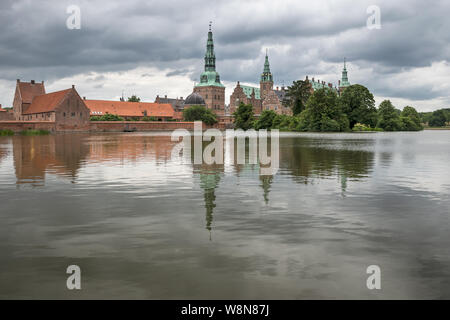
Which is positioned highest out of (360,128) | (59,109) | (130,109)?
(130,109)

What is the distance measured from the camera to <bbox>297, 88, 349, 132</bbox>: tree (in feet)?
301

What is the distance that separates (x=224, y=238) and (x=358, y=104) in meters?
99.1

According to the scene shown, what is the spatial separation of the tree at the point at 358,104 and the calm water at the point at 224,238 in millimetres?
89223

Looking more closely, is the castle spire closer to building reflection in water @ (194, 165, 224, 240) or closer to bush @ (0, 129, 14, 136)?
bush @ (0, 129, 14, 136)

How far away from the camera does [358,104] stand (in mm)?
99750

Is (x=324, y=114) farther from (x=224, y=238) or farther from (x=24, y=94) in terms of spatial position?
(x=224, y=238)

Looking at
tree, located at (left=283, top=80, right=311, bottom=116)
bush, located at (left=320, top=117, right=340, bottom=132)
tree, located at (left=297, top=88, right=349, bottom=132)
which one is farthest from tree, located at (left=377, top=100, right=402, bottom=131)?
bush, located at (left=320, top=117, right=340, bottom=132)

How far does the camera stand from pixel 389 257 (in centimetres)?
643

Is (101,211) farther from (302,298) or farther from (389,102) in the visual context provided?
(389,102)

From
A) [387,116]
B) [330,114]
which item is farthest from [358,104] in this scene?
[387,116]

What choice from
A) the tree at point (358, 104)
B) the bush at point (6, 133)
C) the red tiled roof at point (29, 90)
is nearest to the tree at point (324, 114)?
the tree at point (358, 104)

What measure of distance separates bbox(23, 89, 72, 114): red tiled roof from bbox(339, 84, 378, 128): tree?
6939 cm

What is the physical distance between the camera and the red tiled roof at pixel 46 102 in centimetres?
10062
